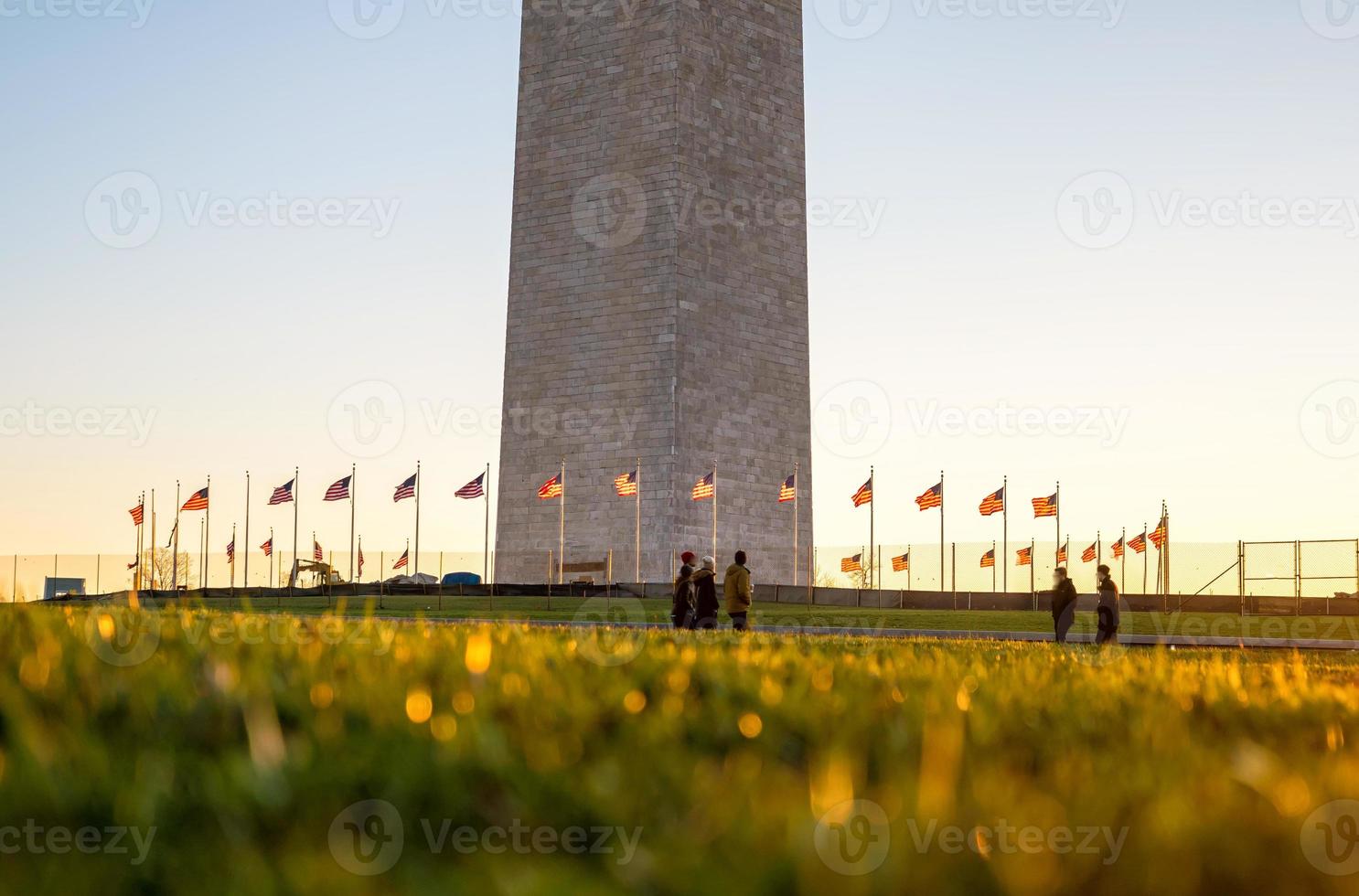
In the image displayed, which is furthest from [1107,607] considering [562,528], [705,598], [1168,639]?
[562,528]

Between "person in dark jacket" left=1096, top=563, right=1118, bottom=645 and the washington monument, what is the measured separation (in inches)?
1340

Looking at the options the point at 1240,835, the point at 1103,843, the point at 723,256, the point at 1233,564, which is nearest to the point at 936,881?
the point at 1103,843

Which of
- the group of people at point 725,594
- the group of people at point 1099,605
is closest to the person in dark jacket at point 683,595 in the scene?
the group of people at point 725,594

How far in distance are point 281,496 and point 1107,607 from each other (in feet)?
127

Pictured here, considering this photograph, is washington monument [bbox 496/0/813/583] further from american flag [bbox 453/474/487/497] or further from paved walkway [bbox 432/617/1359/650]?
paved walkway [bbox 432/617/1359/650]

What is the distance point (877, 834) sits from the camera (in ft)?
9.88

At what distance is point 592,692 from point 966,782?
225cm

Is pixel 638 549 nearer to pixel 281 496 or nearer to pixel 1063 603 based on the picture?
pixel 281 496

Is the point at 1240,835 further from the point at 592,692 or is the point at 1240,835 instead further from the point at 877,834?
the point at 592,692

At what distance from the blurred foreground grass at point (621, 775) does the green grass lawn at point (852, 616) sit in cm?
2828

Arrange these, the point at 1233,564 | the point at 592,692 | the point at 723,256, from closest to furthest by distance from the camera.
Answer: the point at 592,692 → the point at 1233,564 → the point at 723,256

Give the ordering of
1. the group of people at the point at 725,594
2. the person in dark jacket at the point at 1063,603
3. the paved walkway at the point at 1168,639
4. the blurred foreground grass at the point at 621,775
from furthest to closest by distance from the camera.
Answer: the person in dark jacket at the point at 1063,603 → the paved walkway at the point at 1168,639 → the group of people at the point at 725,594 → the blurred foreground grass at the point at 621,775

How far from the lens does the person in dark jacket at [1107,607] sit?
93.1ft

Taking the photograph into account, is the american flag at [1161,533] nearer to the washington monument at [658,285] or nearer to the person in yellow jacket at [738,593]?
the washington monument at [658,285]
